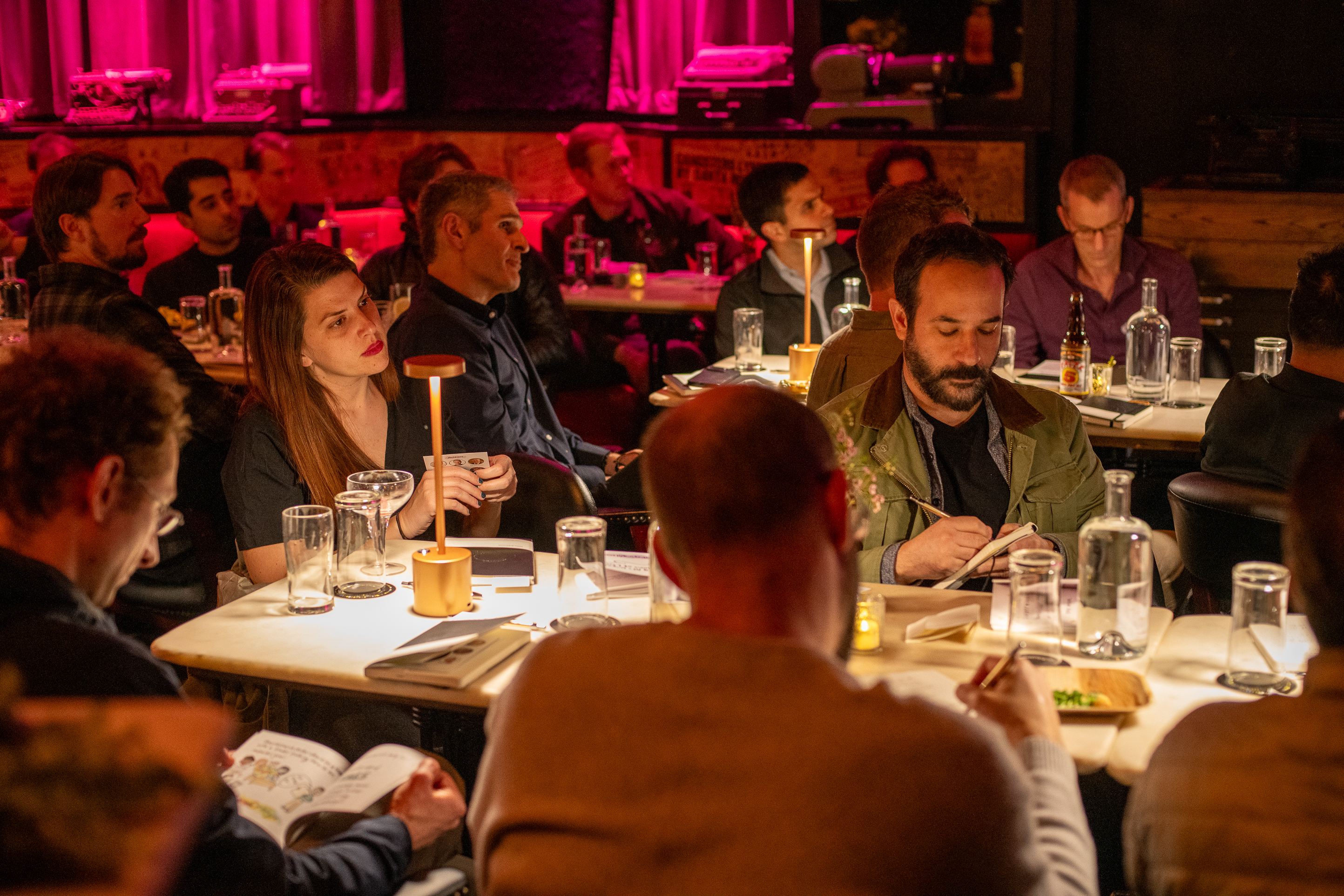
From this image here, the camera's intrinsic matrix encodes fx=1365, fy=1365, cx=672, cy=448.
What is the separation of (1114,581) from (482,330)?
2357mm

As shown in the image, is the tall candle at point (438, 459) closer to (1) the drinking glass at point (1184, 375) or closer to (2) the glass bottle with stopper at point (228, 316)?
(1) the drinking glass at point (1184, 375)

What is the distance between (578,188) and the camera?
8852 mm

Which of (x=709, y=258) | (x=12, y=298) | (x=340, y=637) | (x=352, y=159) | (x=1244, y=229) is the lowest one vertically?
(x=340, y=637)

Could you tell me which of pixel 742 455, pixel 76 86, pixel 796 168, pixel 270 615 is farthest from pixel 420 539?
pixel 76 86

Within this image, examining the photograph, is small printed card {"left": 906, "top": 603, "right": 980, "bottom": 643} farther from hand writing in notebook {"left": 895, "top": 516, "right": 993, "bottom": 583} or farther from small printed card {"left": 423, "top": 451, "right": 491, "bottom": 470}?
small printed card {"left": 423, "top": 451, "right": 491, "bottom": 470}

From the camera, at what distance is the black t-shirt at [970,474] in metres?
3.04

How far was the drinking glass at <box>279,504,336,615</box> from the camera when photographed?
2.60 metres

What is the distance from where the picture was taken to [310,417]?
10.1 ft

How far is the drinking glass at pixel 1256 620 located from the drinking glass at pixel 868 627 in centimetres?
55

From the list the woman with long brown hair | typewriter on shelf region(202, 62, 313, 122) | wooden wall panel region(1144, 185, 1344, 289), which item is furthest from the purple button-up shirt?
typewriter on shelf region(202, 62, 313, 122)

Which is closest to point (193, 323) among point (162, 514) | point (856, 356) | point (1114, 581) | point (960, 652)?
point (856, 356)

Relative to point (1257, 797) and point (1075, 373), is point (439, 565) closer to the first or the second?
point (1257, 797)

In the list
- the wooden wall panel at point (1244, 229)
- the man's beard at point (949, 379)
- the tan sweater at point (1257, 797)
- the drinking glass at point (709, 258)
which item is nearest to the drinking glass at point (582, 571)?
the man's beard at point (949, 379)

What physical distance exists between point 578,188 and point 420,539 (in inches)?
237
